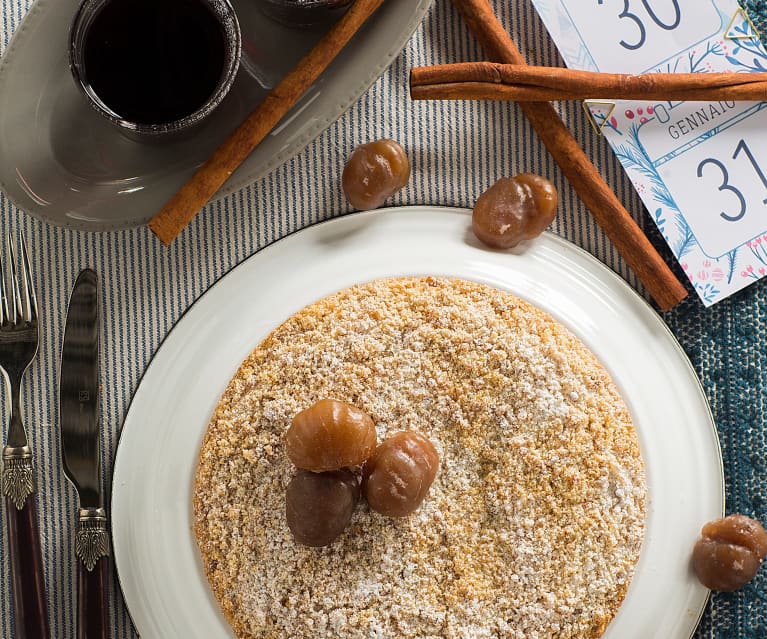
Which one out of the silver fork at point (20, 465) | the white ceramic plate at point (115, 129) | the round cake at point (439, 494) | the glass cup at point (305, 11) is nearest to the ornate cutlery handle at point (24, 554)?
the silver fork at point (20, 465)

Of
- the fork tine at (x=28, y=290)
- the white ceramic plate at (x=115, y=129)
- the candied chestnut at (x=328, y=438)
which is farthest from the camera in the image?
the fork tine at (x=28, y=290)

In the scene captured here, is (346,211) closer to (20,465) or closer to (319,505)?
(319,505)

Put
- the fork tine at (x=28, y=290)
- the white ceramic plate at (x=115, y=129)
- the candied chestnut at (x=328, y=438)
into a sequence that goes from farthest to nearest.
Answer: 1. the fork tine at (x=28, y=290)
2. the white ceramic plate at (x=115, y=129)
3. the candied chestnut at (x=328, y=438)

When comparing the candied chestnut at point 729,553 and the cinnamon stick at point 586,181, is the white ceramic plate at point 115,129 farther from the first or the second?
the candied chestnut at point 729,553

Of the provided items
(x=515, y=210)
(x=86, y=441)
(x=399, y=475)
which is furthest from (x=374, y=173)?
(x=86, y=441)

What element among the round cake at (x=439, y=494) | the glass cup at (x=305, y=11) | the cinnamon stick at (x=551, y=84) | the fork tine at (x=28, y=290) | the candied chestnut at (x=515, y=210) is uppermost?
the glass cup at (x=305, y=11)
